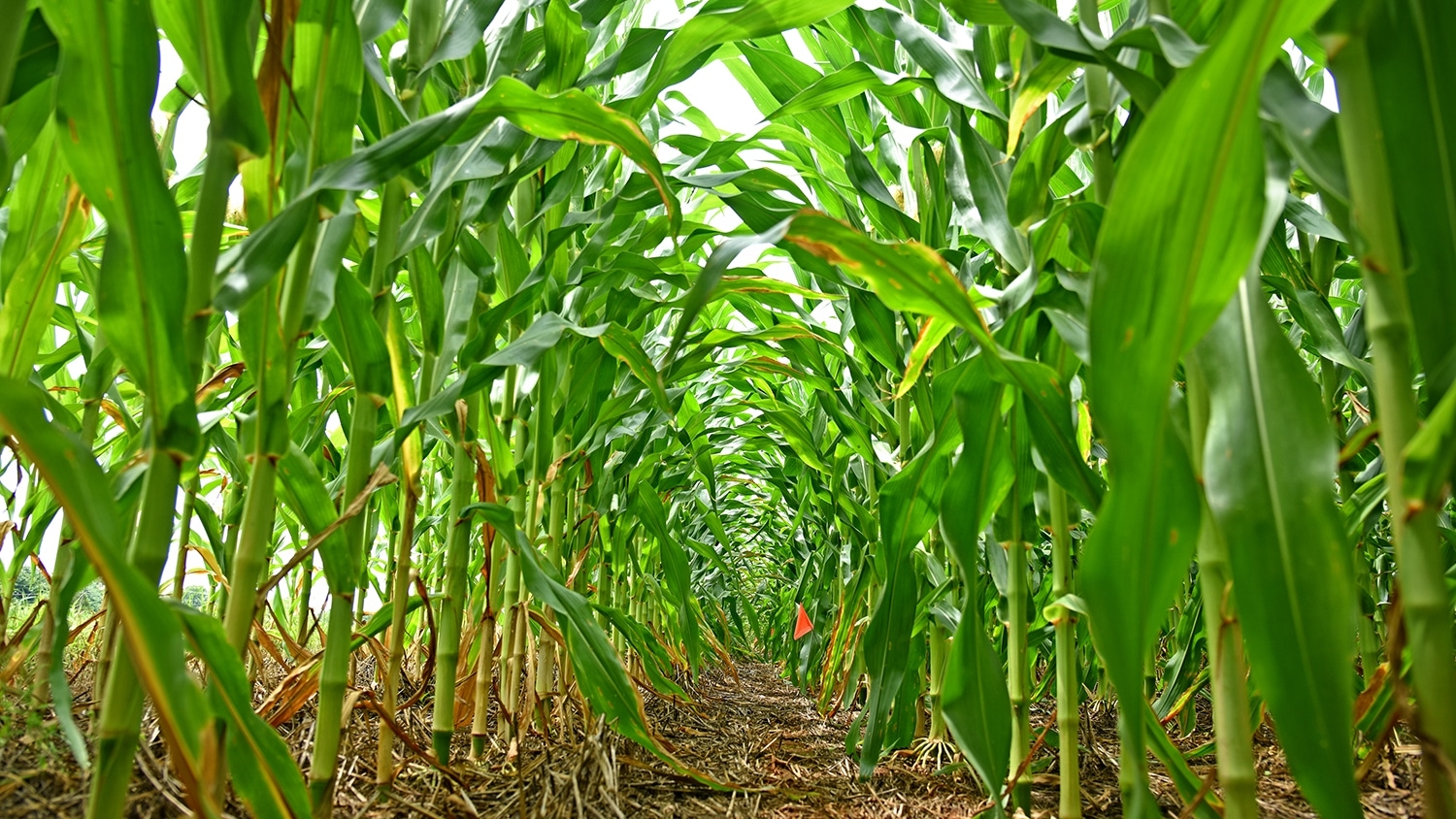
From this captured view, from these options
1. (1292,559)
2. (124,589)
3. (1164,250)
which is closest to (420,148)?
(124,589)

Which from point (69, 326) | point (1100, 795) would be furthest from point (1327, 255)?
point (69, 326)

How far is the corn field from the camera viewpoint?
0.48 metres

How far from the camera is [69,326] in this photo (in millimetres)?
1403

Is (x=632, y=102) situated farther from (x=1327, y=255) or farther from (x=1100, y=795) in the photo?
(x=1100, y=795)

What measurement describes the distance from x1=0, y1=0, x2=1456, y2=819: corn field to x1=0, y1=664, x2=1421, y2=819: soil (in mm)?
34

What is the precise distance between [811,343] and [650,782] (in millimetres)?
872

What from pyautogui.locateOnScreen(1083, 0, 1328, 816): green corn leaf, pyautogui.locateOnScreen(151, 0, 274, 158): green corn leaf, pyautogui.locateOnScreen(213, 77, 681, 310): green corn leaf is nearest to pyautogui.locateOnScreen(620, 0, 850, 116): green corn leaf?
pyautogui.locateOnScreen(213, 77, 681, 310): green corn leaf

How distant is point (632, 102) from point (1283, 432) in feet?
2.76

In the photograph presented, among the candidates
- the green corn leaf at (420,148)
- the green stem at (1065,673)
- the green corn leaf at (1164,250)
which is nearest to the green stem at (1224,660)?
the green corn leaf at (1164,250)

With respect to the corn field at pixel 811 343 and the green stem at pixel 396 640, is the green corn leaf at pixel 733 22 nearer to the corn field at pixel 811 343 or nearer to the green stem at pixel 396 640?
the corn field at pixel 811 343

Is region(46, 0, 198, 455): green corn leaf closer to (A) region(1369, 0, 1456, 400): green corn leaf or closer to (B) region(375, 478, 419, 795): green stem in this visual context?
(B) region(375, 478, 419, 795): green stem

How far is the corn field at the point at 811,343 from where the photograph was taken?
0.48 meters

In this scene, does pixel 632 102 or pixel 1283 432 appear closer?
pixel 1283 432

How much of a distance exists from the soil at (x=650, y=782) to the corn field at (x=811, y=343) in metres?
0.03
